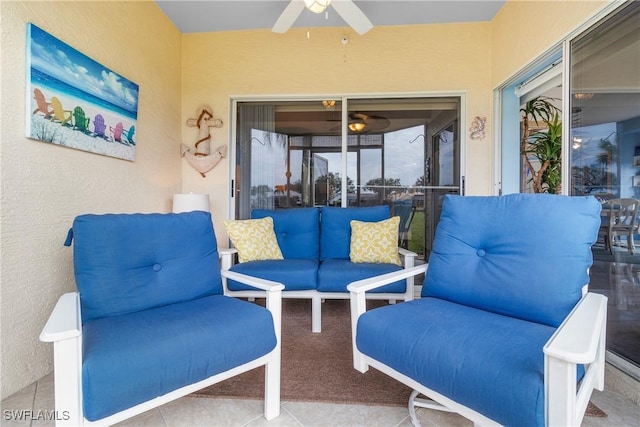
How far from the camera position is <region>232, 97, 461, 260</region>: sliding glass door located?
10.8 feet

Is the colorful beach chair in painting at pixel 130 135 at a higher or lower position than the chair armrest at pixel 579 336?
higher

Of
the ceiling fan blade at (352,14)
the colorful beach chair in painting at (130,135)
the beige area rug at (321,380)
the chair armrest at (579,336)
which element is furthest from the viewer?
the colorful beach chair in painting at (130,135)

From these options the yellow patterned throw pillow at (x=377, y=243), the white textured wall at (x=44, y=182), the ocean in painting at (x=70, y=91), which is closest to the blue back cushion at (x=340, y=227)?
the yellow patterned throw pillow at (x=377, y=243)

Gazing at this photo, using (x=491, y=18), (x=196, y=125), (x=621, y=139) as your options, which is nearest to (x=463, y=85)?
(x=491, y=18)

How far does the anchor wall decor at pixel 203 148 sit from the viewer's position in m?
3.30

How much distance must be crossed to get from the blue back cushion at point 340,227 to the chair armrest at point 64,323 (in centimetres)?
187

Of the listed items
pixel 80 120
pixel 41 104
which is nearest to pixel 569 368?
pixel 41 104

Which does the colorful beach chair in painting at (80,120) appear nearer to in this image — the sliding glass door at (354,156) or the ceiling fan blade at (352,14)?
the sliding glass door at (354,156)

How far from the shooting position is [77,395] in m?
0.95

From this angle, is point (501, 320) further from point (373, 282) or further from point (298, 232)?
point (298, 232)

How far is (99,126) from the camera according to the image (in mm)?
2154

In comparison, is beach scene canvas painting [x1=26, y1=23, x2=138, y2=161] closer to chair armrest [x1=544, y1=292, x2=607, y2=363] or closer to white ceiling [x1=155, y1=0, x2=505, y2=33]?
white ceiling [x1=155, y1=0, x2=505, y2=33]

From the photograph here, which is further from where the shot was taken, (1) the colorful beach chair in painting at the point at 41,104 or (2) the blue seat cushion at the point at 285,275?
(2) the blue seat cushion at the point at 285,275

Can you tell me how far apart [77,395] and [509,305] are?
1.62 meters
